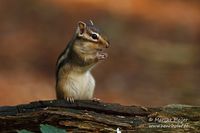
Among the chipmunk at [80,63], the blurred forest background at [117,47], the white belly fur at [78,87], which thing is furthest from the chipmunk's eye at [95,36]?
the blurred forest background at [117,47]

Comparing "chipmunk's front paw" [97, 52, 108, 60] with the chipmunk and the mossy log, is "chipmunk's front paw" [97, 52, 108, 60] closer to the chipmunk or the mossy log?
Result: the chipmunk

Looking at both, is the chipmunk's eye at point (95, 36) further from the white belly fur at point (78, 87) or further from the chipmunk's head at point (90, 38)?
the white belly fur at point (78, 87)

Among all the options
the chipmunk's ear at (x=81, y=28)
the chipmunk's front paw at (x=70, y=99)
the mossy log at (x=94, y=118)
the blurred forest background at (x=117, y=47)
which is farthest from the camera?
the blurred forest background at (x=117, y=47)

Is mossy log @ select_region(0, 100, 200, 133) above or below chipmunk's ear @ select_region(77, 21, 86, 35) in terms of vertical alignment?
below

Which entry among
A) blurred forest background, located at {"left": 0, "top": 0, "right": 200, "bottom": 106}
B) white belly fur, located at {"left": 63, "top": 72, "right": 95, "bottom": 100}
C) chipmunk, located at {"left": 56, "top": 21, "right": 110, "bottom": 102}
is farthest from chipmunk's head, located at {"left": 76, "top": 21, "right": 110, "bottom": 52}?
blurred forest background, located at {"left": 0, "top": 0, "right": 200, "bottom": 106}

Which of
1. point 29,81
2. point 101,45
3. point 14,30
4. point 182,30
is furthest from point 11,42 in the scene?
point 101,45

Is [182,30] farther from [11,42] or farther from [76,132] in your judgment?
[76,132]
